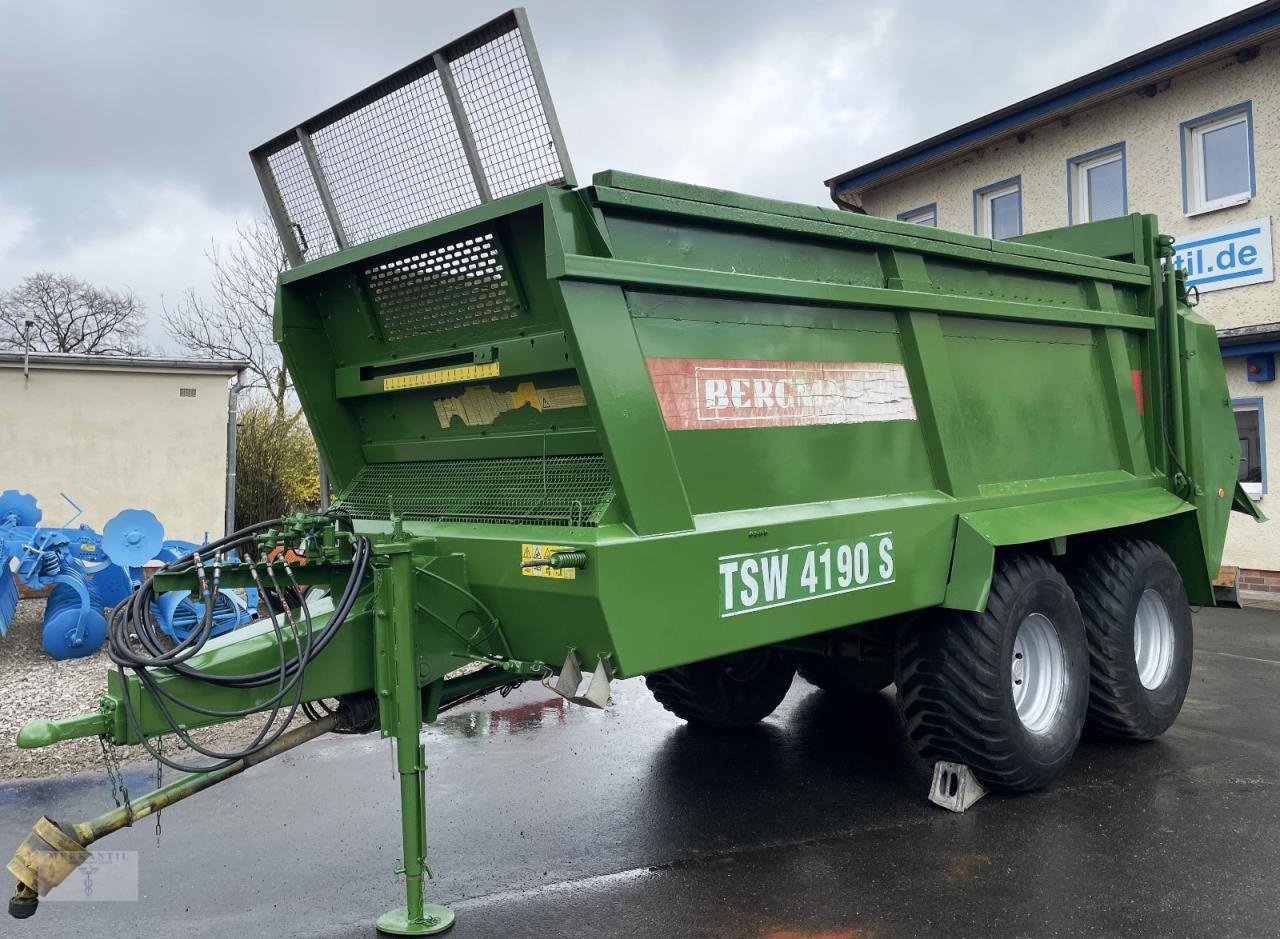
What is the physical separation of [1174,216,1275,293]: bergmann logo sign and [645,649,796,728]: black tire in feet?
24.6

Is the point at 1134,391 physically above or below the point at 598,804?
above

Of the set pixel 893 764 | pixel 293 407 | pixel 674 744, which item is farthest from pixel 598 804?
pixel 293 407

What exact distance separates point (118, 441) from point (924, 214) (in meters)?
10.9

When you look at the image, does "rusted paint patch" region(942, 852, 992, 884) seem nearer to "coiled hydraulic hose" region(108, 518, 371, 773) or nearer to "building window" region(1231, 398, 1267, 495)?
"coiled hydraulic hose" region(108, 518, 371, 773)

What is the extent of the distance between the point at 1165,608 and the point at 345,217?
4748 millimetres

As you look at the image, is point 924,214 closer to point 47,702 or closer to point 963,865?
point 963,865

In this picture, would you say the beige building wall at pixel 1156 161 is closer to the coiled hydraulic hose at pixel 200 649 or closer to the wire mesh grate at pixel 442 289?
the wire mesh grate at pixel 442 289

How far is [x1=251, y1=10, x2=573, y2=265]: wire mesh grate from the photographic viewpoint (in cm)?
357

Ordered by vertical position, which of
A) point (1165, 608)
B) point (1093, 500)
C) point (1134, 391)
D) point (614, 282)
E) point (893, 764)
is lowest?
point (893, 764)

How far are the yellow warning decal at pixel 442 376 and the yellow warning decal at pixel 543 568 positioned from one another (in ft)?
2.75

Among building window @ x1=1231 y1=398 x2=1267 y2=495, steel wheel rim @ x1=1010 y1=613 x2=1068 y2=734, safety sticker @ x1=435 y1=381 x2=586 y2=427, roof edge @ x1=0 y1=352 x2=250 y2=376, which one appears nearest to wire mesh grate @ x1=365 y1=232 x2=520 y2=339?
safety sticker @ x1=435 y1=381 x2=586 y2=427

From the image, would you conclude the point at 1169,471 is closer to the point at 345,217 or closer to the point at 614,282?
the point at 614,282

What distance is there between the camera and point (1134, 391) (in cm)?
575

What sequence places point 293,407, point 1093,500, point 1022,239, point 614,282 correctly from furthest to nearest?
point 293,407 → point 1022,239 → point 1093,500 → point 614,282
